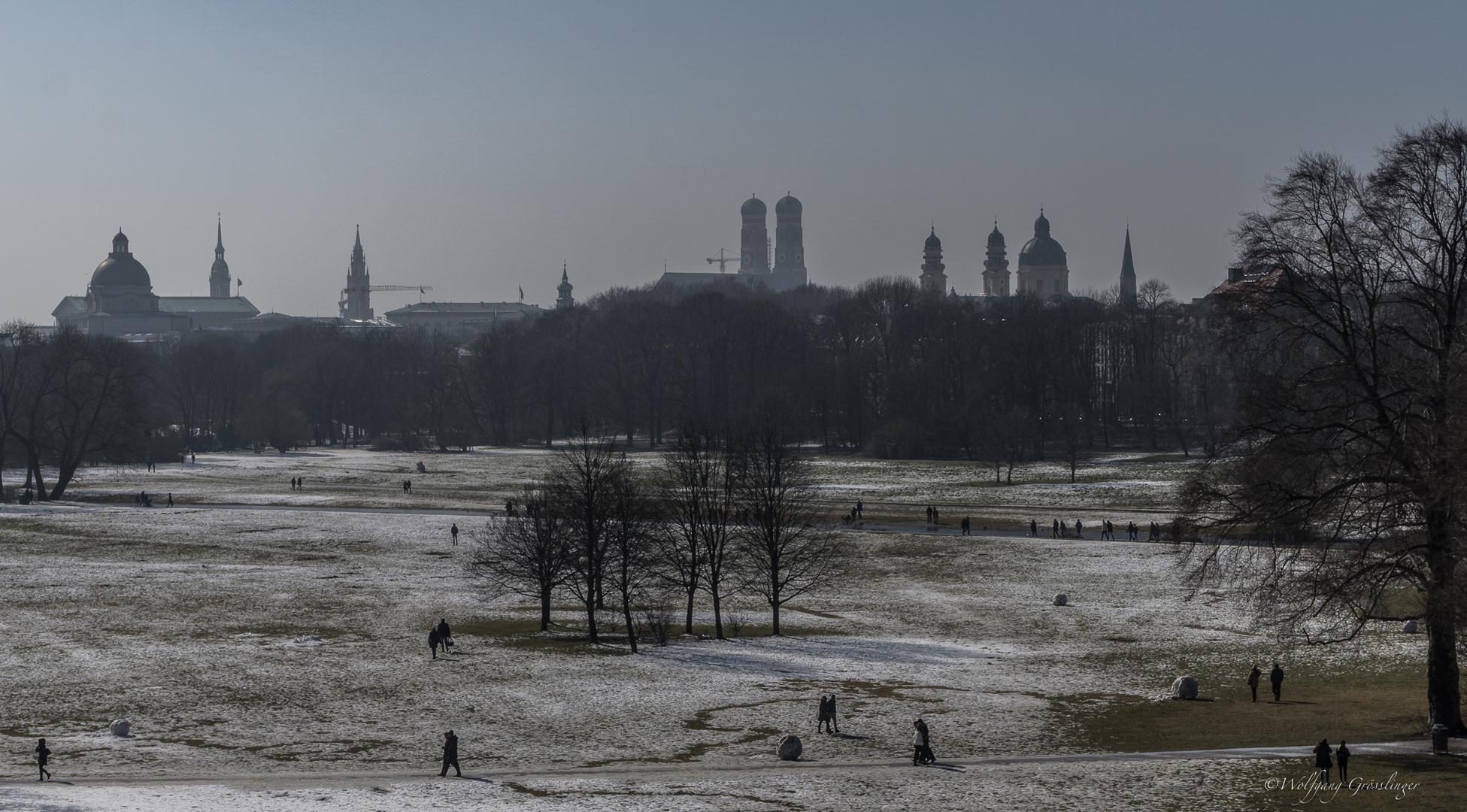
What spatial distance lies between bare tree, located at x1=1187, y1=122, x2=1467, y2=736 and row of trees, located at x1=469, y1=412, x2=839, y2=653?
2001 centimetres

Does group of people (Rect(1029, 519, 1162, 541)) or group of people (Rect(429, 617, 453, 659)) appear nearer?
group of people (Rect(429, 617, 453, 659))

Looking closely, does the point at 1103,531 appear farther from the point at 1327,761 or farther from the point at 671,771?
the point at 671,771

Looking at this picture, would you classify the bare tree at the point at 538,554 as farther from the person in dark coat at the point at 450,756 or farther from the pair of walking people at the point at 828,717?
the person in dark coat at the point at 450,756

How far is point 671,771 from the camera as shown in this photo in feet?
95.3

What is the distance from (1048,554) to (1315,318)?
108ft

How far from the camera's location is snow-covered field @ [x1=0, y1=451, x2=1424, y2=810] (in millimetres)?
27531

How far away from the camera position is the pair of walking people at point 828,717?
32.1 m

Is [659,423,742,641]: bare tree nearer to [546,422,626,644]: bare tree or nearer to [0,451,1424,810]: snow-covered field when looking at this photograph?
[546,422,626,644]: bare tree

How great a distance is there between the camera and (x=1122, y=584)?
5309 centimetres

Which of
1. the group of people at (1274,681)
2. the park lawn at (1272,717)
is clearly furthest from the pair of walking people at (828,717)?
the group of people at (1274,681)

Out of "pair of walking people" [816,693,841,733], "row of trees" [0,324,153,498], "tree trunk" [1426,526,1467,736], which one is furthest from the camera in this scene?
"row of trees" [0,324,153,498]

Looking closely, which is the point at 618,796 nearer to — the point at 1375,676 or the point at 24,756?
the point at 24,756

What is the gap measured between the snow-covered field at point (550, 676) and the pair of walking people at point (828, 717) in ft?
1.60

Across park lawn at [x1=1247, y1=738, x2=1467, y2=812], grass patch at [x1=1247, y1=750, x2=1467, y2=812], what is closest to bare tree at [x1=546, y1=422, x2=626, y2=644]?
grass patch at [x1=1247, y1=750, x2=1467, y2=812]
